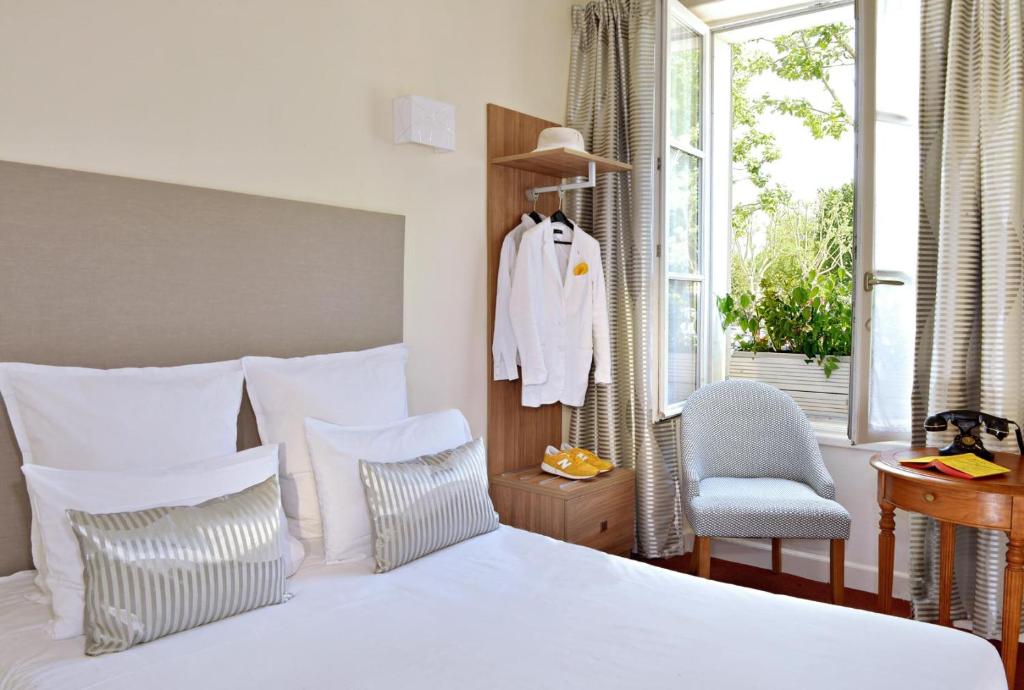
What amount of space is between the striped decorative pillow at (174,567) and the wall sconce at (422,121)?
1460 millimetres

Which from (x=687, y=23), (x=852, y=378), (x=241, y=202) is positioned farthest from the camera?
(x=687, y=23)

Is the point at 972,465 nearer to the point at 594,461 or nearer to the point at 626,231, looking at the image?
the point at 594,461

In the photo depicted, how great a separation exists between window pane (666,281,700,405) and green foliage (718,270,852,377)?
0.24 m

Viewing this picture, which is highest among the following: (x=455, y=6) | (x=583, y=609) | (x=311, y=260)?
(x=455, y=6)

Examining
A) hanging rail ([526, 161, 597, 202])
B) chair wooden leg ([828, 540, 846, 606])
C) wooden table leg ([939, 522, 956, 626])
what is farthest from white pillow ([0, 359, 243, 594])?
wooden table leg ([939, 522, 956, 626])

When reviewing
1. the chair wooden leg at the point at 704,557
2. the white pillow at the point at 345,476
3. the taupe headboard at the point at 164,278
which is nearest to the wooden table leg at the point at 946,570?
the chair wooden leg at the point at 704,557

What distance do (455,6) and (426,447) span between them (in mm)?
1806

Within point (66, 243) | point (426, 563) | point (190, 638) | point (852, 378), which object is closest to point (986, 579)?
point (852, 378)

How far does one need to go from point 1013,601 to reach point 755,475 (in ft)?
3.74

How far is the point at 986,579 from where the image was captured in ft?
8.88

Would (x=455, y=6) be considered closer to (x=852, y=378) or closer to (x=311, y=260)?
(x=311, y=260)

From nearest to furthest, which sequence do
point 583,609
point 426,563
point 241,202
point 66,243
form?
point 583,609
point 66,243
point 426,563
point 241,202

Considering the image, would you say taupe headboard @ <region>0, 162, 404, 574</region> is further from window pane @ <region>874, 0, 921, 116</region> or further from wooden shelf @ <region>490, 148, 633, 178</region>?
window pane @ <region>874, 0, 921, 116</region>

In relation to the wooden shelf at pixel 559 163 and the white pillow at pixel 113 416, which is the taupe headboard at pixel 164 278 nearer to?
the white pillow at pixel 113 416
